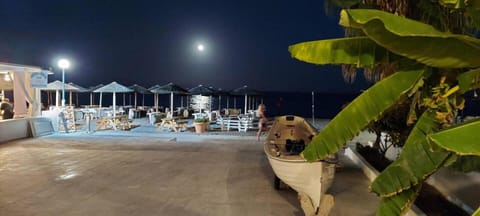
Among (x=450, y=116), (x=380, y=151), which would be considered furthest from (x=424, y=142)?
(x=380, y=151)

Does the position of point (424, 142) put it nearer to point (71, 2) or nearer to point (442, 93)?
point (442, 93)

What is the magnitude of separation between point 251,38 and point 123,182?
4070 centimetres

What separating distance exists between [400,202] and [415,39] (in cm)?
129

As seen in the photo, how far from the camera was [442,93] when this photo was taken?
2.31m

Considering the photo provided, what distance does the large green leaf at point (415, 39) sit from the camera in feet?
5.73

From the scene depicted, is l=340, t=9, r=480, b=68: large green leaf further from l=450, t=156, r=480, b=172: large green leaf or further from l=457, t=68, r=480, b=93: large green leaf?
l=450, t=156, r=480, b=172: large green leaf

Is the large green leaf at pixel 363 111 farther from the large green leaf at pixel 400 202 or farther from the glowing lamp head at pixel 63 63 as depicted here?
the glowing lamp head at pixel 63 63

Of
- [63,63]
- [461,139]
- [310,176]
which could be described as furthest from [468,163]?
[63,63]

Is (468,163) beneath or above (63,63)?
beneath

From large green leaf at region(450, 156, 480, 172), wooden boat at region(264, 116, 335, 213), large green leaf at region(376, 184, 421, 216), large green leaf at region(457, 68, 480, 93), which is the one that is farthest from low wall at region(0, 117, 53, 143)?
large green leaf at region(457, 68, 480, 93)

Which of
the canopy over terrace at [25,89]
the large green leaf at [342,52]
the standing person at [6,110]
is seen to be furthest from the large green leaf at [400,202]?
the standing person at [6,110]

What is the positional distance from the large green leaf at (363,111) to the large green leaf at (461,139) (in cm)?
55

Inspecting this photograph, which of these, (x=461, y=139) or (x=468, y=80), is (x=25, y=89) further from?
(x=461, y=139)

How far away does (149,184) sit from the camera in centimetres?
743
